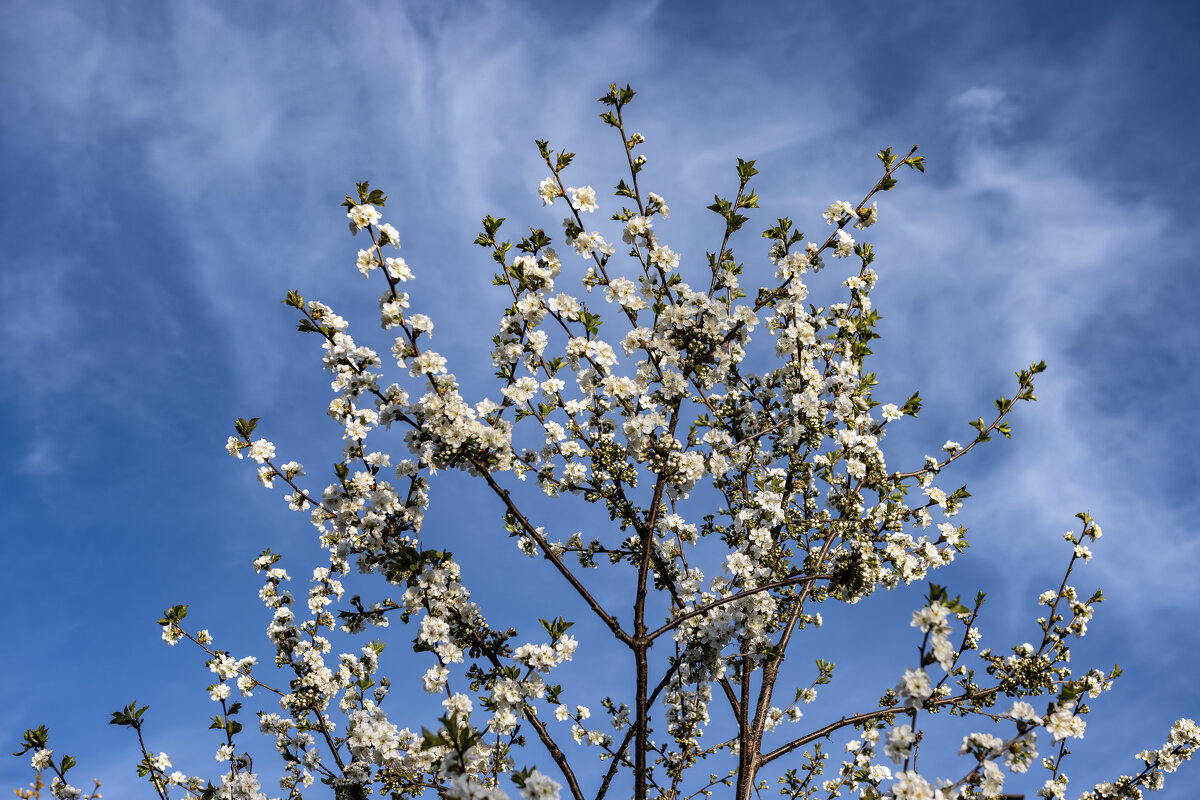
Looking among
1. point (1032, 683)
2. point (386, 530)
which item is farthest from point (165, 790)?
point (1032, 683)

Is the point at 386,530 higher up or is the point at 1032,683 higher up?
the point at 386,530

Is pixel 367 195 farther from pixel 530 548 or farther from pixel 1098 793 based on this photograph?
pixel 1098 793

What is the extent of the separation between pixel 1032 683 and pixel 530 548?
5495 mm

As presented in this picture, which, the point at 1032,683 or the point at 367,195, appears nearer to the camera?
the point at 367,195

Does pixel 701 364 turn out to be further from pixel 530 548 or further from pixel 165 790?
pixel 165 790

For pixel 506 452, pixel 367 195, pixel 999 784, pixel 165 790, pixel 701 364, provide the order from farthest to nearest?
1. pixel 165 790
2. pixel 701 364
3. pixel 506 452
4. pixel 367 195
5. pixel 999 784

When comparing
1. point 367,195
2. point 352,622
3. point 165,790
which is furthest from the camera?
point 165,790

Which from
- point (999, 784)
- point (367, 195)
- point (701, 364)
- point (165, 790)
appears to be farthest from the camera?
point (165, 790)

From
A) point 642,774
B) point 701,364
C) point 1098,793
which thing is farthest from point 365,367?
point 1098,793

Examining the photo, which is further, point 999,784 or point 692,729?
point 692,729

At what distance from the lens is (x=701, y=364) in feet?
24.5

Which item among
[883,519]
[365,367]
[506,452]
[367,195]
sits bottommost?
[883,519]

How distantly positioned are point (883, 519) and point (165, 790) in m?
8.43

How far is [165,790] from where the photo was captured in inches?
315
